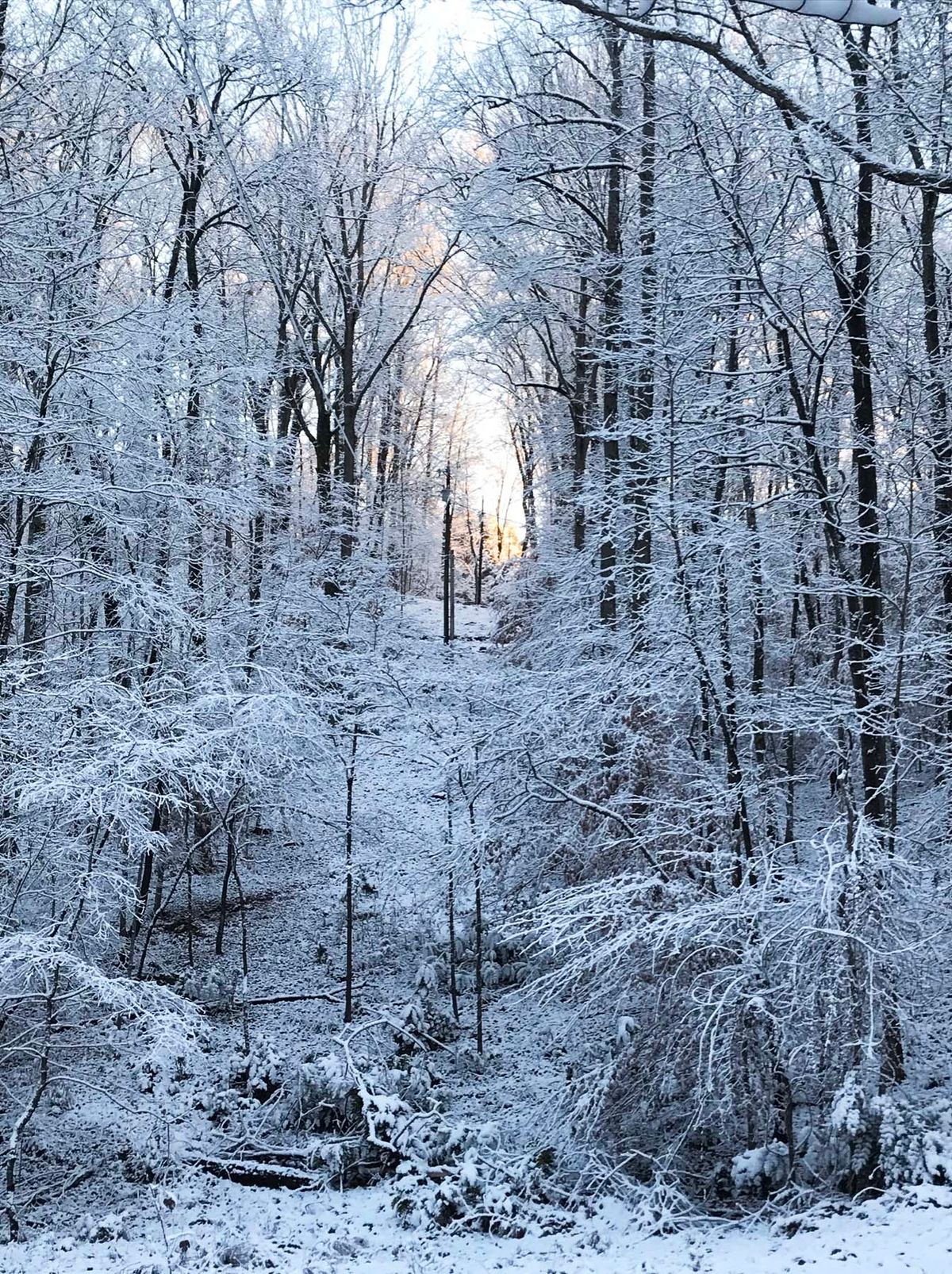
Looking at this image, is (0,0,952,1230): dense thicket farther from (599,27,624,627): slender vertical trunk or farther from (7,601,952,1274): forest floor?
(7,601,952,1274): forest floor

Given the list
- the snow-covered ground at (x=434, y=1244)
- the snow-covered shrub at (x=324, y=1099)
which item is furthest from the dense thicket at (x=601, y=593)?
the snow-covered shrub at (x=324, y=1099)

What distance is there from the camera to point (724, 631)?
8195 millimetres

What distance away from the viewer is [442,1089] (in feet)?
29.6

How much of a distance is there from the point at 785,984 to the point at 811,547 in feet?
16.0

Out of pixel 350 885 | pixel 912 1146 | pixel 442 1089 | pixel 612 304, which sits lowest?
pixel 442 1089

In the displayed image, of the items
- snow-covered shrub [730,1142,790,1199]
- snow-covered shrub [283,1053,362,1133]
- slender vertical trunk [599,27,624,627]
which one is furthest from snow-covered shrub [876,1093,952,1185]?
slender vertical trunk [599,27,624,627]

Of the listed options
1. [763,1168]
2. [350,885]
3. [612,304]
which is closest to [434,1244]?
[763,1168]

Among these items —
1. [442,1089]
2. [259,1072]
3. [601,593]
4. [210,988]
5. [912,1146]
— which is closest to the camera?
[912,1146]

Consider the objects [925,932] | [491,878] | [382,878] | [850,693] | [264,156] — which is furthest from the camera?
[264,156]

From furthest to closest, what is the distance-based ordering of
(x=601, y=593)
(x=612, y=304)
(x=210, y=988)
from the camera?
(x=612, y=304), (x=601, y=593), (x=210, y=988)

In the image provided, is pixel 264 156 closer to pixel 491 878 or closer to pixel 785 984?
pixel 491 878

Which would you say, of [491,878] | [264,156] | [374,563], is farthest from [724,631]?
[264,156]

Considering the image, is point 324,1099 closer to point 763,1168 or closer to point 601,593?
point 763,1168

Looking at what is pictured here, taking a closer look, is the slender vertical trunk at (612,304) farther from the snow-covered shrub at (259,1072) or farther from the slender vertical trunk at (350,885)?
the snow-covered shrub at (259,1072)
